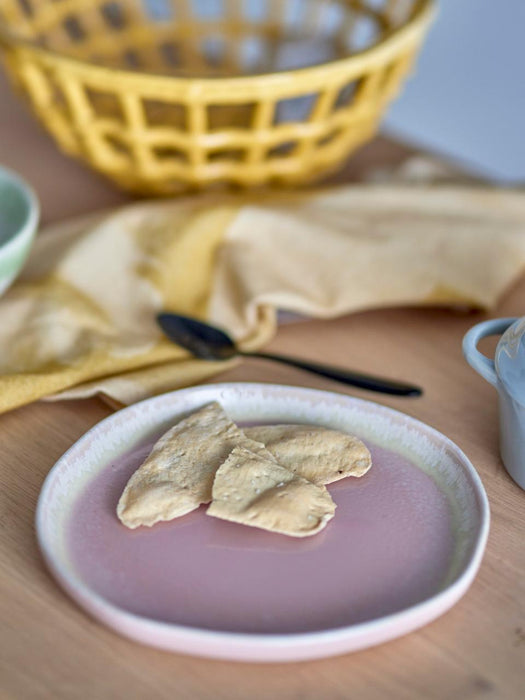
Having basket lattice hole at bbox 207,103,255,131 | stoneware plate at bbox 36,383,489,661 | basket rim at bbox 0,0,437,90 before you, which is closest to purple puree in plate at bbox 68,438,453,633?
stoneware plate at bbox 36,383,489,661

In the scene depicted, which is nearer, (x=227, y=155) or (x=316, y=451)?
(x=316, y=451)

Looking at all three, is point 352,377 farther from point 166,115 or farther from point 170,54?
point 170,54

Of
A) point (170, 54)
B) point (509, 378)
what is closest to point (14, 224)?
point (509, 378)

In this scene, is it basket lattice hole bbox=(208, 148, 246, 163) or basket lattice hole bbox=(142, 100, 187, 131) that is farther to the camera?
basket lattice hole bbox=(142, 100, 187, 131)

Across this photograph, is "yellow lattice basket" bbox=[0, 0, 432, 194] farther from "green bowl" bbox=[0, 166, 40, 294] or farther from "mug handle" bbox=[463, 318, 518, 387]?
"mug handle" bbox=[463, 318, 518, 387]

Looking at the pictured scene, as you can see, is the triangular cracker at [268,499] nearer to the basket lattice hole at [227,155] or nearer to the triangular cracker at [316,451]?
the triangular cracker at [316,451]

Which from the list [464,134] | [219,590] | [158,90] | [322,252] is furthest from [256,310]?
[464,134]

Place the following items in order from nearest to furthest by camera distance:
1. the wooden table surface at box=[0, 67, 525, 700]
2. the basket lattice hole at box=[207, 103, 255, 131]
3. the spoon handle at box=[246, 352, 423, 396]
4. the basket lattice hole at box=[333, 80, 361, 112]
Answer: the wooden table surface at box=[0, 67, 525, 700] < the spoon handle at box=[246, 352, 423, 396] < the basket lattice hole at box=[333, 80, 361, 112] < the basket lattice hole at box=[207, 103, 255, 131]

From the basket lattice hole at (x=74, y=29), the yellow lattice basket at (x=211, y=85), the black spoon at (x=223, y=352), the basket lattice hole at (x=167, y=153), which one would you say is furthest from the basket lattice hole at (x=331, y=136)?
the basket lattice hole at (x=74, y=29)
